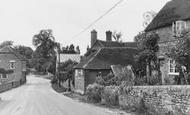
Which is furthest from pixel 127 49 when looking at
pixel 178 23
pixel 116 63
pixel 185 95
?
pixel 185 95

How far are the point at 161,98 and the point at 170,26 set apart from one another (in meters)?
13.2

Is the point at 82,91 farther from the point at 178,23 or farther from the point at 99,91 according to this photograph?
the point at 178,23

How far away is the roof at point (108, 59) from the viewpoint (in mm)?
37222

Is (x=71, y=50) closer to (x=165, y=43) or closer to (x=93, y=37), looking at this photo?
(x=93, y=37)

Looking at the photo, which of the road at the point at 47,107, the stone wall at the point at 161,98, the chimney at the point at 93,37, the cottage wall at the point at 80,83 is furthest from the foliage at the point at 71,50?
the stone wall at the point at 161,98

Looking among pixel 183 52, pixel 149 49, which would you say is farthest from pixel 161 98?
pixel 149 49

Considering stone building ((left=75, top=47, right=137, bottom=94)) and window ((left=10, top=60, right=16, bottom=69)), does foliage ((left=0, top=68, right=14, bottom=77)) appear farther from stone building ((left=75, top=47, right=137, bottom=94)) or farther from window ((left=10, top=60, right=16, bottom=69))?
stone building ((left=75, top=47, right=137, bottom=94))

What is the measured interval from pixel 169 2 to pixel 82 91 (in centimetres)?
1613

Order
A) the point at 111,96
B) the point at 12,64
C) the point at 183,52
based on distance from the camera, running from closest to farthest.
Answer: the point at 183,52
the point at 111,96
the point at 12,64

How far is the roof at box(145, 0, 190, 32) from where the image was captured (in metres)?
25.8

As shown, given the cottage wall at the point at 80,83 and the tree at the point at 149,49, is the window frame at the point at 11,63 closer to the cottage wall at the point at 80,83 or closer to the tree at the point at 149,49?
the cottage wall at the point at 80,83

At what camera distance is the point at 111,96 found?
870 inches

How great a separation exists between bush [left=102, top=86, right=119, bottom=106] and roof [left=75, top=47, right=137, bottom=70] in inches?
515

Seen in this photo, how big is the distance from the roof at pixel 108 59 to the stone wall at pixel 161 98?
17.8 m
